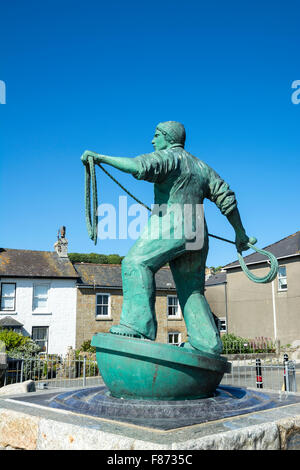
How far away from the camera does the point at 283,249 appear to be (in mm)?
24781

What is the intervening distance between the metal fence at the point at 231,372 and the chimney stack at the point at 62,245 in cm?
863

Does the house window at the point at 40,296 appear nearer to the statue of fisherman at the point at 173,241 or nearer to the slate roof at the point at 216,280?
the slate roof at the point at 216,280

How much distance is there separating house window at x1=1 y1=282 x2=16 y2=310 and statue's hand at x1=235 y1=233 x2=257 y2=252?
63.4 feet

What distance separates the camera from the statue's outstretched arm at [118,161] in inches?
158

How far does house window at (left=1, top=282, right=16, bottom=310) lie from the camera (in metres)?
22.2

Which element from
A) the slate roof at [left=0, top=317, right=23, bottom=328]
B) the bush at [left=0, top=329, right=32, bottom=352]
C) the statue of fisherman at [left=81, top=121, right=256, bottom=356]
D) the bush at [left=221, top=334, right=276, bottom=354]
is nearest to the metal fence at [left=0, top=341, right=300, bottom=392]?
the bush at [left=221, top=334, right=276, bottom=354]

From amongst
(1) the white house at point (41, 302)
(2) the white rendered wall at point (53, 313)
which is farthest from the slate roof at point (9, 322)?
(2) the white rendered wall at point (53, 313)

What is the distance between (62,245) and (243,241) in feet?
71.8

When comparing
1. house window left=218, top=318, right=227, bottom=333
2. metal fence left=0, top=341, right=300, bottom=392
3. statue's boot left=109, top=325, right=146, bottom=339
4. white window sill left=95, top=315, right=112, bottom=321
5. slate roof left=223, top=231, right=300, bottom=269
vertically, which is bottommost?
metal fence left=0, top=341, right=300, bottom=392

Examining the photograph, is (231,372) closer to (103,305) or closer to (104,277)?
(103,305)

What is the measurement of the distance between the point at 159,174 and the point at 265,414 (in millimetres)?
2390

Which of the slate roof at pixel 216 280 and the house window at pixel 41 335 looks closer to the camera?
the house window at pixel 41 335

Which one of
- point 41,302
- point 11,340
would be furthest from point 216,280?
point 11,340

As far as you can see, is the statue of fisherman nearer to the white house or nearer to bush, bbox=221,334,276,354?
bush, bbox=221,334,276,354
